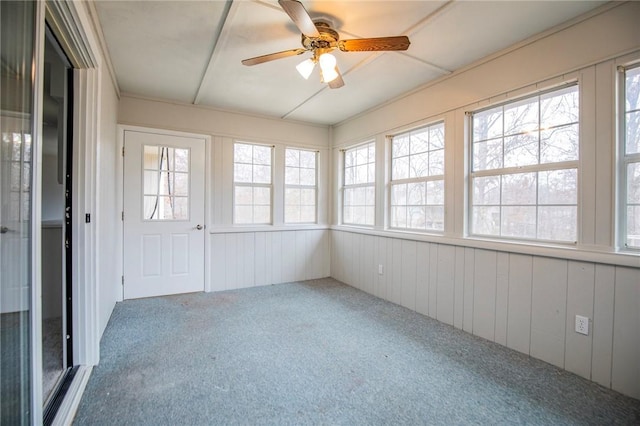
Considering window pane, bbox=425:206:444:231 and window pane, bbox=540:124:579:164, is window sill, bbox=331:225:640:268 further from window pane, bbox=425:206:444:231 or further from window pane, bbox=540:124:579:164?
window pane, bbox=540:124:579:164

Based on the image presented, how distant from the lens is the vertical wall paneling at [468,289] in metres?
2.78

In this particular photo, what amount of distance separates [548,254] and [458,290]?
862 mm

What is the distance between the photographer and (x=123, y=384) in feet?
6.37

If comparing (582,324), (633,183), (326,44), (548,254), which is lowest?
(582,324)

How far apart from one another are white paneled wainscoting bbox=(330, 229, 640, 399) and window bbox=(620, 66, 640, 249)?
0.25m

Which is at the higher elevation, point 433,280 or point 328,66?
point 328,66

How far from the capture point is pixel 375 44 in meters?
1.95

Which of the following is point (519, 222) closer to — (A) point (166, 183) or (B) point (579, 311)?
(B) point (579, 311)

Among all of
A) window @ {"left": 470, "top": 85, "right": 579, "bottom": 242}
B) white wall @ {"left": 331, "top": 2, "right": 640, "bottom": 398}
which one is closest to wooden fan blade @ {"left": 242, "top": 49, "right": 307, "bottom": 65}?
white wall @ {"left": 331, "top": 2, "right": 640, "bottom": 398}

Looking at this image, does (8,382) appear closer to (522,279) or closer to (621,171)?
(522,279)

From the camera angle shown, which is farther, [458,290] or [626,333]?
[458,290]

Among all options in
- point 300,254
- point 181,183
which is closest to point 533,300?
point 300,254

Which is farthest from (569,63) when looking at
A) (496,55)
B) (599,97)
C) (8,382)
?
(8,382)

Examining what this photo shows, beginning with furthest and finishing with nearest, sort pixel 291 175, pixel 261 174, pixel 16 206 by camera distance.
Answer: pixel 291 175 < pixel 261 174 < pixel 16 206
